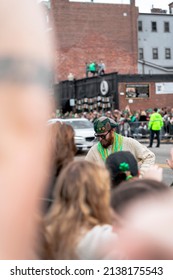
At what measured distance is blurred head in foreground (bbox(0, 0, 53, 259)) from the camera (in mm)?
853

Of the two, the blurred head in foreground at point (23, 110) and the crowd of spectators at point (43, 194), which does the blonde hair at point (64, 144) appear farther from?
the blurred head in foreground at point (23, 110)

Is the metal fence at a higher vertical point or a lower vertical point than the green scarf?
lower

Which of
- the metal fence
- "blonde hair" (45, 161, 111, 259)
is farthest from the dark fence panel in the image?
"blonde hair" (45, 161, 111, 259)

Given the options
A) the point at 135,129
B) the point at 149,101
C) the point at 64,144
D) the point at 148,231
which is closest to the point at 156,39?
the point at 149,101

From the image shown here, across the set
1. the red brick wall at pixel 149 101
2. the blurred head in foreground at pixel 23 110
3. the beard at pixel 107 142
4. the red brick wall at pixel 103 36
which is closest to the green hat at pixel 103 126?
the beard at pixel 107 142

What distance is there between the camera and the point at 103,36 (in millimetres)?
42406

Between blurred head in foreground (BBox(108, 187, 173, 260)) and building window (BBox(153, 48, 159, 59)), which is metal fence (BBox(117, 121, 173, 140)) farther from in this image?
building window (BBox(153, 48, 159, 59))

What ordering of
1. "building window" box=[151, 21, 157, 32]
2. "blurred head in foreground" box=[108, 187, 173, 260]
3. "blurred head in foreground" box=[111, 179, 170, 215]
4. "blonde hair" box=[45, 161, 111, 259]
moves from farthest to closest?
"building window" box=[151, 21, 157, 32]
"blonde hair" box=[45, 161, 111, 259]
"blurred head in foreground" box=[111, 179, 170, 215]
"blurred head in foreground" box=[108, 187, 173, 260]

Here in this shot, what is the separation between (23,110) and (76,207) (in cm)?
63

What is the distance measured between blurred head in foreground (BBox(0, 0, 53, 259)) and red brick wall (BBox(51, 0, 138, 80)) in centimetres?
3825

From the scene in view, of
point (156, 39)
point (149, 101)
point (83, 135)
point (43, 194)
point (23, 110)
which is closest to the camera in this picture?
point (23, 110)

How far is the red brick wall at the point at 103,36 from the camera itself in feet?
131

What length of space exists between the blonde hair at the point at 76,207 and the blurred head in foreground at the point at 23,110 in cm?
50

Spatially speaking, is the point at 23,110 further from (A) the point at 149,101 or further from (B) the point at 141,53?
(B) the point at 141,53
